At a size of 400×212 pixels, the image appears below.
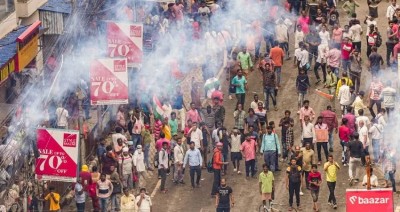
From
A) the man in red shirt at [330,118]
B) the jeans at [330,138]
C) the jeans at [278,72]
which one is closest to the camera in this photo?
the man in red shirt at [330,118]

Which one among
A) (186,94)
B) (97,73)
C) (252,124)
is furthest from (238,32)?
(97,73)

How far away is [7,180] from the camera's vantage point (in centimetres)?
3691

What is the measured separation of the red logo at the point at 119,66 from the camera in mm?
37812

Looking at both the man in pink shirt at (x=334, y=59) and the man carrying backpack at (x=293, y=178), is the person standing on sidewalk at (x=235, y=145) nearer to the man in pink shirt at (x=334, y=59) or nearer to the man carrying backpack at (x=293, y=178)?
the man carrying backpack at (x=293, y=178)

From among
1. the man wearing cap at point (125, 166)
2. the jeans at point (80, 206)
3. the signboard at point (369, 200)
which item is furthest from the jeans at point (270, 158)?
the signboard at point (369, 200)

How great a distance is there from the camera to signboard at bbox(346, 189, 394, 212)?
1266 inches

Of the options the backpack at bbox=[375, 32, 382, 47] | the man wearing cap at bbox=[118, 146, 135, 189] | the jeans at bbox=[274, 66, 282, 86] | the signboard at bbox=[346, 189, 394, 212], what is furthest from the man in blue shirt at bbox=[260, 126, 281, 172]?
the backpack at bbox=[375, 32, 382, 47]

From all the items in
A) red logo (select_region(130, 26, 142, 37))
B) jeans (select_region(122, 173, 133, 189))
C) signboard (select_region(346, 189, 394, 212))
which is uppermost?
red logo (select_region(130, 26, 142, 37))

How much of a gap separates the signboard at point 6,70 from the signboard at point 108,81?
413cm

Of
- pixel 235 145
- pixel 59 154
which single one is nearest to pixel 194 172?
pixel 235 145

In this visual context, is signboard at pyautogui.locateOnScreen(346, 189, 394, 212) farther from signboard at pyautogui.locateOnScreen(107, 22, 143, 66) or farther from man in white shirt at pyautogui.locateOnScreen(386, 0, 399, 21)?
man in white shirt at pyautogui.locateOnScreen(386, 0, 399, 21)

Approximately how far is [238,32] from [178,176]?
7947 mm

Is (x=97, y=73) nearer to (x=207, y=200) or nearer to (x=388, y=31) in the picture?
(x=207, y=200)

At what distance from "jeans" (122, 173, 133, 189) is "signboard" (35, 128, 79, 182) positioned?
4305 millimetres
